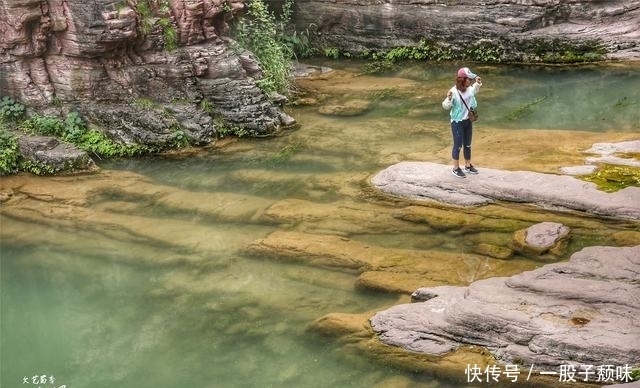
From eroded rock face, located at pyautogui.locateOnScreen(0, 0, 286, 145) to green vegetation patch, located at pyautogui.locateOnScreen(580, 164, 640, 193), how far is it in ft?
20.2

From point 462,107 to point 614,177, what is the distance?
7.70ft

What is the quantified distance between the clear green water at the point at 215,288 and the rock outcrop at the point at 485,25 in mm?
3446

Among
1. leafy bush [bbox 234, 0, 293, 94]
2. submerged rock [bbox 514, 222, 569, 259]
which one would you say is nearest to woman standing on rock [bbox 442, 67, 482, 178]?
submerged rock [bbox 514, 222, 569, 259]

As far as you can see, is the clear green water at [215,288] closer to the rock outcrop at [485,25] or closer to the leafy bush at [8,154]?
the leafy bush at [8,154]

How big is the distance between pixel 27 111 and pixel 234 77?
3961 millimetres

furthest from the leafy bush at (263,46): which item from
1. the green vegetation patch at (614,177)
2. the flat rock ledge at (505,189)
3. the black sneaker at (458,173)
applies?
the green vegetation patch at (614,177)

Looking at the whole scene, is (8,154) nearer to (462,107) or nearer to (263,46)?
(263,46)

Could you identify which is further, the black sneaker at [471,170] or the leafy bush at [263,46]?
the leafy bush at [263,46]

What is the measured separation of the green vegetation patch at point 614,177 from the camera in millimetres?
8977

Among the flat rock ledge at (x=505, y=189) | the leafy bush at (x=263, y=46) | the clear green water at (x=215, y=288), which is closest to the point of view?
the clear green water at (x=215, y=288)

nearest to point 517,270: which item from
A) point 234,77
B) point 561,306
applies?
point 561,306

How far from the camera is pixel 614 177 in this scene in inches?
363

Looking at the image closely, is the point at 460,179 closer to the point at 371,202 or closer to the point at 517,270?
the point at 371,202

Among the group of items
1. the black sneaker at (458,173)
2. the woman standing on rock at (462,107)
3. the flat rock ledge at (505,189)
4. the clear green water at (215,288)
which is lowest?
the clear green water at (215,288)
